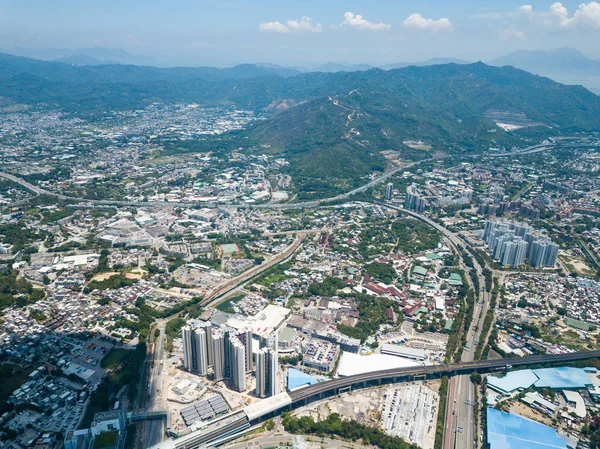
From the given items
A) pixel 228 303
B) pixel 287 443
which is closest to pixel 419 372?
pixel 287 443

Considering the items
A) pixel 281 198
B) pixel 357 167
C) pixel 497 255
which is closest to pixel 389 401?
pixel 497 255

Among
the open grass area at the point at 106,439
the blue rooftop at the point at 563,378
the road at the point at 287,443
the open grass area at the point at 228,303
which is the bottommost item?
the road at the point at 287,443

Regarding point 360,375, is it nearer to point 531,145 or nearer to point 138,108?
point 531,145

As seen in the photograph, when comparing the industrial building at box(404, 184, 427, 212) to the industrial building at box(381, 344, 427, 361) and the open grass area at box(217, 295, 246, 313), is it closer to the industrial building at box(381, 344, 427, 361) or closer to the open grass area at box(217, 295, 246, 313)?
the open grass area at box(217, 295, 246, 313)

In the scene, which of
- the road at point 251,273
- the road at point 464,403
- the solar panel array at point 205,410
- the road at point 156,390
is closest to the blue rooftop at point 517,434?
the road at point 464,403

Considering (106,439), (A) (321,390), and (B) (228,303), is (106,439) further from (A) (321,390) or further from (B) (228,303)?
(B) (228,303)

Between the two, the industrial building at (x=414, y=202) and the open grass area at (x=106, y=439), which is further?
the industrial building at (x=414, y=202)

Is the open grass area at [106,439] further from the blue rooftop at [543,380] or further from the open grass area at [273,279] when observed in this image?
the blue rooftop at [543,380]
